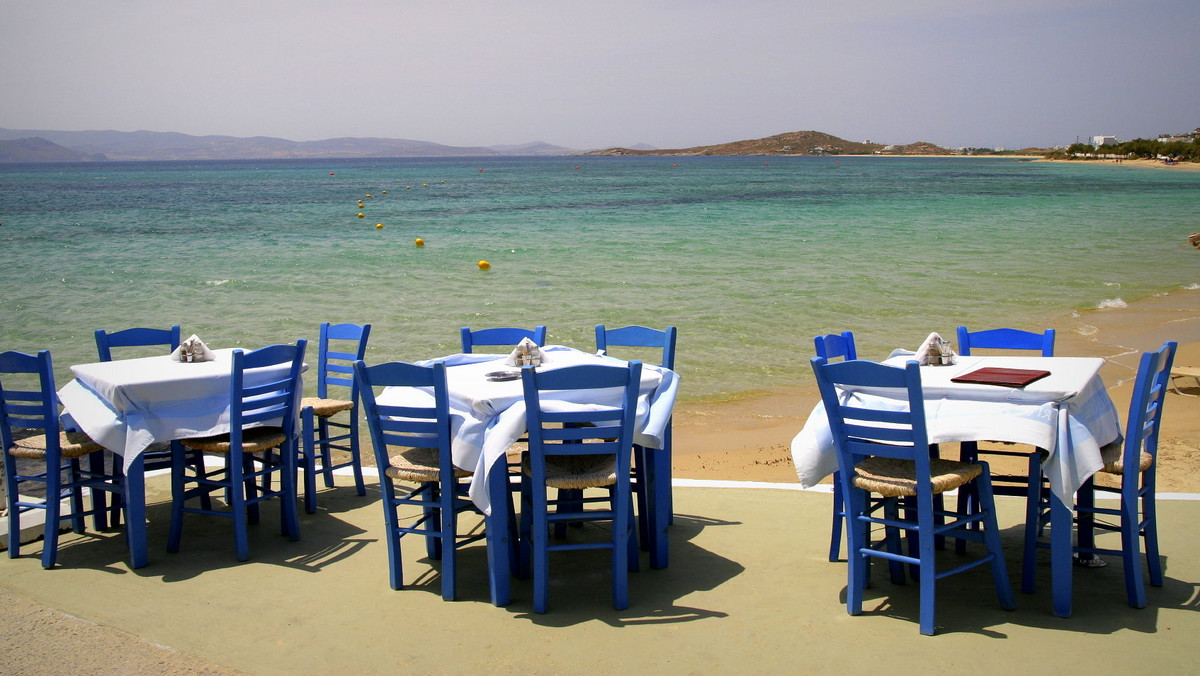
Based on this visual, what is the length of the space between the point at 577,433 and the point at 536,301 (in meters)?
11.8

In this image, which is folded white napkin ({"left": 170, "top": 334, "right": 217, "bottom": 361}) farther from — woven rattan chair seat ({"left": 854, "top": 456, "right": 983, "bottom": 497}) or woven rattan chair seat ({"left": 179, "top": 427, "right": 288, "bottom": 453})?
woven rattan chair seat ({"left": 854, "top": 456, "right": 983, "bottom": 497})

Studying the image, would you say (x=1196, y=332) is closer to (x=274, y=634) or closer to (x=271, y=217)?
(x=274, y=634)

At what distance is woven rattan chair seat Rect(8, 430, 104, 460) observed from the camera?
4793 millimetres

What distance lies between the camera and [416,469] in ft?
13.8

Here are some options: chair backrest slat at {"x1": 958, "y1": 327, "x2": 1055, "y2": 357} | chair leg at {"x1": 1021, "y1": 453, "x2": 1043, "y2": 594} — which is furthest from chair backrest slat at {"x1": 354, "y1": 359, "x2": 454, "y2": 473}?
chair backrest slat at {"x1": 958, "y1": 327, "x2": 1055, "y2": 357}

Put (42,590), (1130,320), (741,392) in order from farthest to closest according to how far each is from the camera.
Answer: (1130,320) → (741,392) → (42,590)

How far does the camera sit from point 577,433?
13.3 ft

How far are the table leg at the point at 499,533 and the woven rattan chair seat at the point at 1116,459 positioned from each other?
265 centimetres

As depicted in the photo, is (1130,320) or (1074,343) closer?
(1074,343)

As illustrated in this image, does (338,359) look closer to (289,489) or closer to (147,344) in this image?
(147,344)

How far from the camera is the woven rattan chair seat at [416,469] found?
4.18m

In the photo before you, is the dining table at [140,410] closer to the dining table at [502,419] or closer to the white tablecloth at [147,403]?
the white tablecloth at [147,403]

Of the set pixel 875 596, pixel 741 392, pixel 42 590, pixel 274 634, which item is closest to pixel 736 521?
pixel 875 596

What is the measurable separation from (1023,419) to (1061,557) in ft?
1.99
